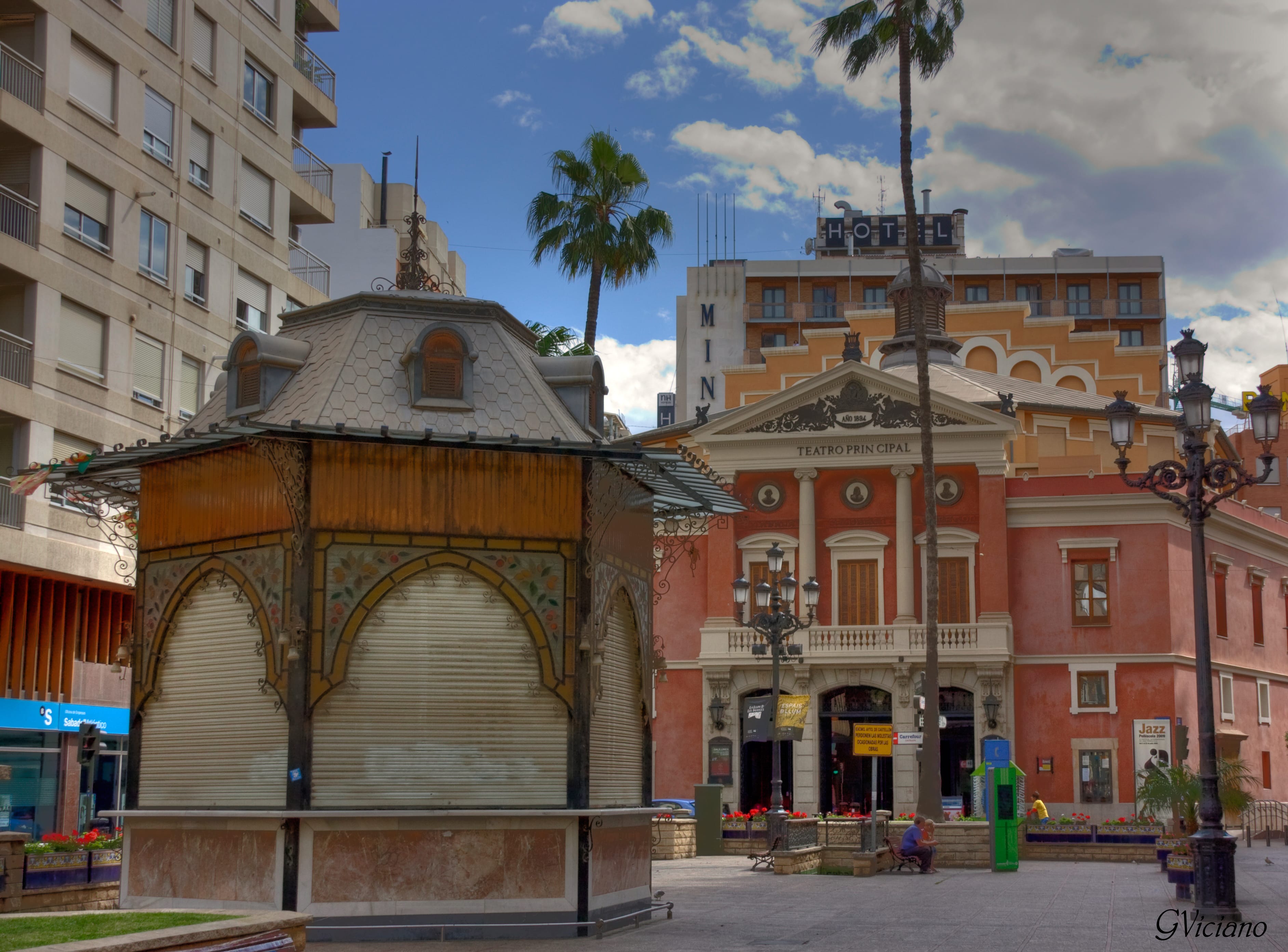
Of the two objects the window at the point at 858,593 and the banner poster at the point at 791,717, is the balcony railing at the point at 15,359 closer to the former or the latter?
the banner poster at the point at 791,717

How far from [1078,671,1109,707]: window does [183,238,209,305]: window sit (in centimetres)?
2711

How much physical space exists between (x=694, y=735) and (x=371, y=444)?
3161 cm

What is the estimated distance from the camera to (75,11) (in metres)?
29.7

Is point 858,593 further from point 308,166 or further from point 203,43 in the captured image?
point 203,43

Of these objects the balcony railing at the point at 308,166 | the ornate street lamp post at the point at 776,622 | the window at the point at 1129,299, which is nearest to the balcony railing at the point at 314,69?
the balcony railing at the point at 308,166

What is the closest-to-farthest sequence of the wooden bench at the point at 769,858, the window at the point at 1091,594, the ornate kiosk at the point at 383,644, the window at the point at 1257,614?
the ornate kiosk at the point at 383,644 < the wooden bench at the point at 769,858 < the window at the point at 1091,594 < the window at the point at 1257,614

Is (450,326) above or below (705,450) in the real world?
below

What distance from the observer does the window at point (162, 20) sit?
107 feet

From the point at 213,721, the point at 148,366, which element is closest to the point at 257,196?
the point at 148,366

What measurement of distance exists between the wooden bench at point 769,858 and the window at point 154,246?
17530mm

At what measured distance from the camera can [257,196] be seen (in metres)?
37.4

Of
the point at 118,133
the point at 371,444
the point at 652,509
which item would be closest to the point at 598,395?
the point at 652,509

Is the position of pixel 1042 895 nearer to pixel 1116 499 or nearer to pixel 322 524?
pixel 322 524

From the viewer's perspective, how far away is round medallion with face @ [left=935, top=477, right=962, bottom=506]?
152ft
